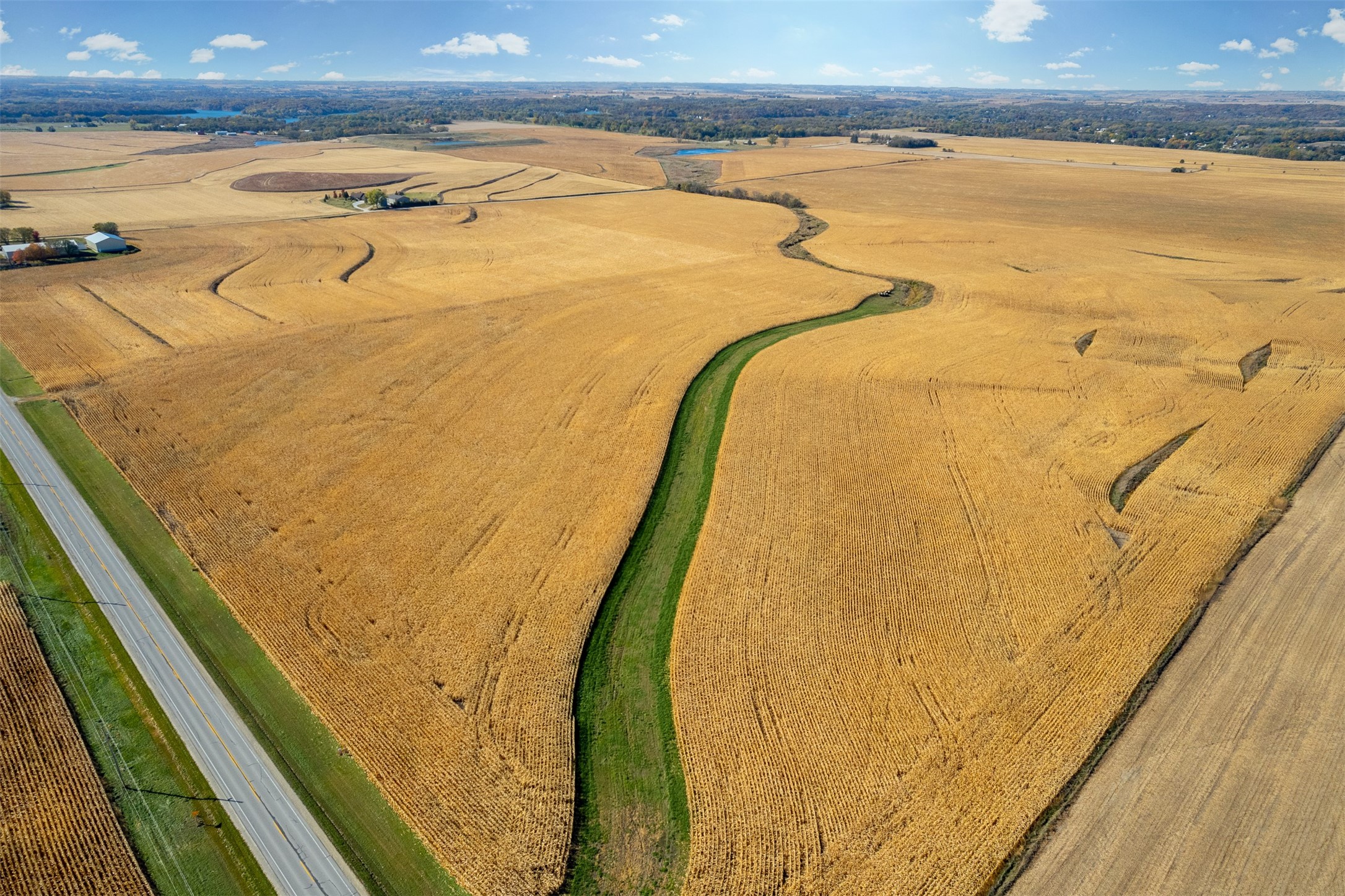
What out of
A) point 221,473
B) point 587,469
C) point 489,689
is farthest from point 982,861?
point 221,473

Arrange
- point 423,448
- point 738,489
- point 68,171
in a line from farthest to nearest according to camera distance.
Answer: point 68,171 → point 423,448 → point 738,489

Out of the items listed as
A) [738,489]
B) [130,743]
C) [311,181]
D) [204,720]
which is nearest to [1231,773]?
[738,489]

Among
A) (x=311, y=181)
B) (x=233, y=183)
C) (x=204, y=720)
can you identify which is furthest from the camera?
(x=311, y=181)

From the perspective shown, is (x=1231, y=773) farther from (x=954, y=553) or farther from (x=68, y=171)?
(x=68, y=171)

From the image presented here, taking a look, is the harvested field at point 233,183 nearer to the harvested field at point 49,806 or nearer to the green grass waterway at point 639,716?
the harvested field at point 49,806

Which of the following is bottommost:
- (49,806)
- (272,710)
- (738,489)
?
(49,806)

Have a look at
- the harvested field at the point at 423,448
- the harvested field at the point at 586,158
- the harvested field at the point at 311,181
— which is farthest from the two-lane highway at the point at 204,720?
the harvested field at the point at 586,158

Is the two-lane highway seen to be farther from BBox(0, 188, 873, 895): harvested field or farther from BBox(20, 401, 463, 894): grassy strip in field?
BBox(0, 188, 873, 895): harvested field
